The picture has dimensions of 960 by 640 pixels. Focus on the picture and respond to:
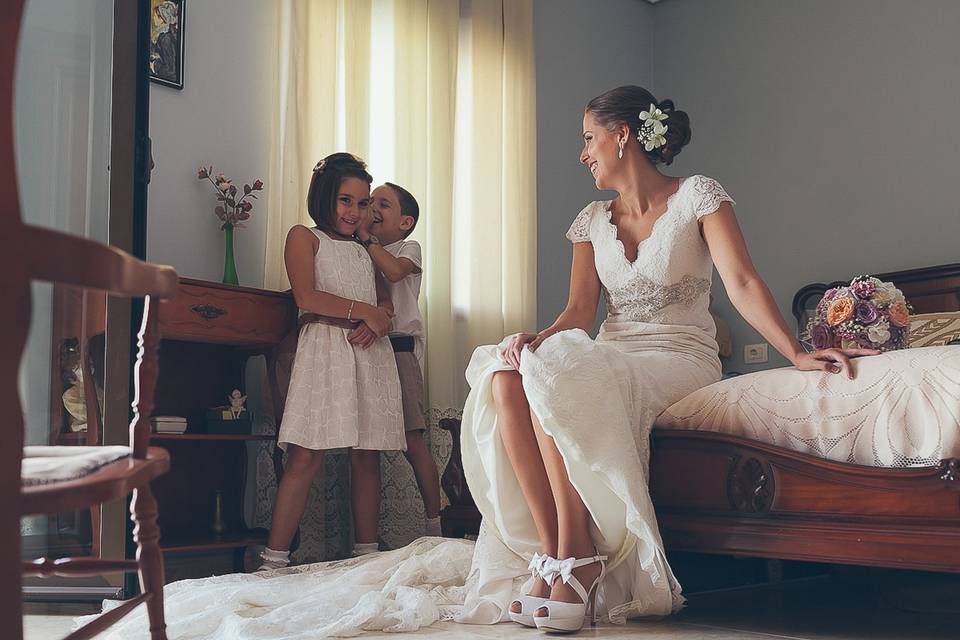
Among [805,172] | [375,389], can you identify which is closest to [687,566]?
[375,389]

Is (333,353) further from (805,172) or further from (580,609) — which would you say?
(805,172)

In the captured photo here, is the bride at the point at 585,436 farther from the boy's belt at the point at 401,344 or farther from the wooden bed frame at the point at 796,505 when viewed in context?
the boy's belt at the point at 401,344

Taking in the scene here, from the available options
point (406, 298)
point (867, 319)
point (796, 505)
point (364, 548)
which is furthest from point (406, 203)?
point (796, 505)

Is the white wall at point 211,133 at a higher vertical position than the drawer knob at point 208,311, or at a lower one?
higher

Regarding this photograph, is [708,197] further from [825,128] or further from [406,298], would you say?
[825,128]

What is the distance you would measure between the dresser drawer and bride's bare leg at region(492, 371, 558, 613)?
123cm

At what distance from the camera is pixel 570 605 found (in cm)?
208

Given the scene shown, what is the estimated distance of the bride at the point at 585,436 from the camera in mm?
2148

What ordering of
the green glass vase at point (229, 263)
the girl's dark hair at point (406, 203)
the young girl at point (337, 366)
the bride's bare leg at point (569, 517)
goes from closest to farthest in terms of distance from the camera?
1. the bride's bare leg at point (569, 517)
2. the young girl at point (337, 366)
3. the green glass vase at point (229, 263)
4. the girl's dark hair at point (406, 203)

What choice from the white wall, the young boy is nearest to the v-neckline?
the young boy

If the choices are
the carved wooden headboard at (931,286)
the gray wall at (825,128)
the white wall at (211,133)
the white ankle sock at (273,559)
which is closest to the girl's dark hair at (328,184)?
the white wall at (211,133)

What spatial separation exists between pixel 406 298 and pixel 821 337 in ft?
5.75

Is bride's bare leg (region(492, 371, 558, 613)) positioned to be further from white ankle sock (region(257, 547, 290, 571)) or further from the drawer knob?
the drawer knob

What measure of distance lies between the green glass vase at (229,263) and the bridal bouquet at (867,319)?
206 centimetres
